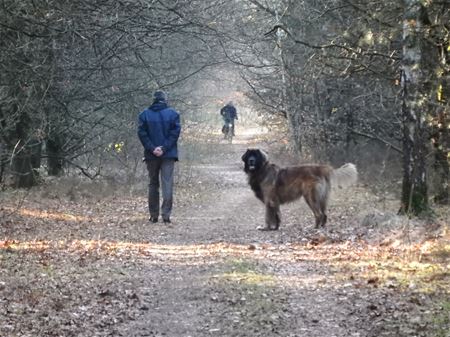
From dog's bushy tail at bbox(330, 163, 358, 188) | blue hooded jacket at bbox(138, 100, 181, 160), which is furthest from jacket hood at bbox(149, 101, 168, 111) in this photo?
dog's bushy tail at bbox(330, 163, 358, 188)

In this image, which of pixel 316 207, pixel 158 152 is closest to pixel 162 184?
pixel 158 152

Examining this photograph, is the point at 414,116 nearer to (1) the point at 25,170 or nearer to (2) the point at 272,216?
(2) the point at 272,216

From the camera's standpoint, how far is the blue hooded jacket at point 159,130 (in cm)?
1393

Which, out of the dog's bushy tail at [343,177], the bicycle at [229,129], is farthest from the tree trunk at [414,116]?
the bicycle at [229,129]

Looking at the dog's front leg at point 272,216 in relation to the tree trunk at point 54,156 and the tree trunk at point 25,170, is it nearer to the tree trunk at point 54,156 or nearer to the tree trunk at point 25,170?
the tree trunk at point 25,170

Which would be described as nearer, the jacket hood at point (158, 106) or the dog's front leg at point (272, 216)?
the dog's front leg at point (272, 216)

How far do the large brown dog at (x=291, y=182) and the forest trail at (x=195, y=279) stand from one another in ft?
1.39

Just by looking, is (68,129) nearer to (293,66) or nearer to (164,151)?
(164,151)

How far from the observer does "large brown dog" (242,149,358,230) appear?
42.7 feet

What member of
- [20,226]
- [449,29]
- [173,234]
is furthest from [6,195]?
[449,29]

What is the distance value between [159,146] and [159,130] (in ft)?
1.06

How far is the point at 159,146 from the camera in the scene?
13.9m

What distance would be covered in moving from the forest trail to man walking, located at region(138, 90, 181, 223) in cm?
49

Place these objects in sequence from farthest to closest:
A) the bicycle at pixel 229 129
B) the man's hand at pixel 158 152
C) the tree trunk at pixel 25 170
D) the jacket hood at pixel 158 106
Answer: the bicycle at pixel 229 129
the tree trunk at pixel 25 170
the jacket hood at pixel 158 106
the man's hand at pixel 158 152
